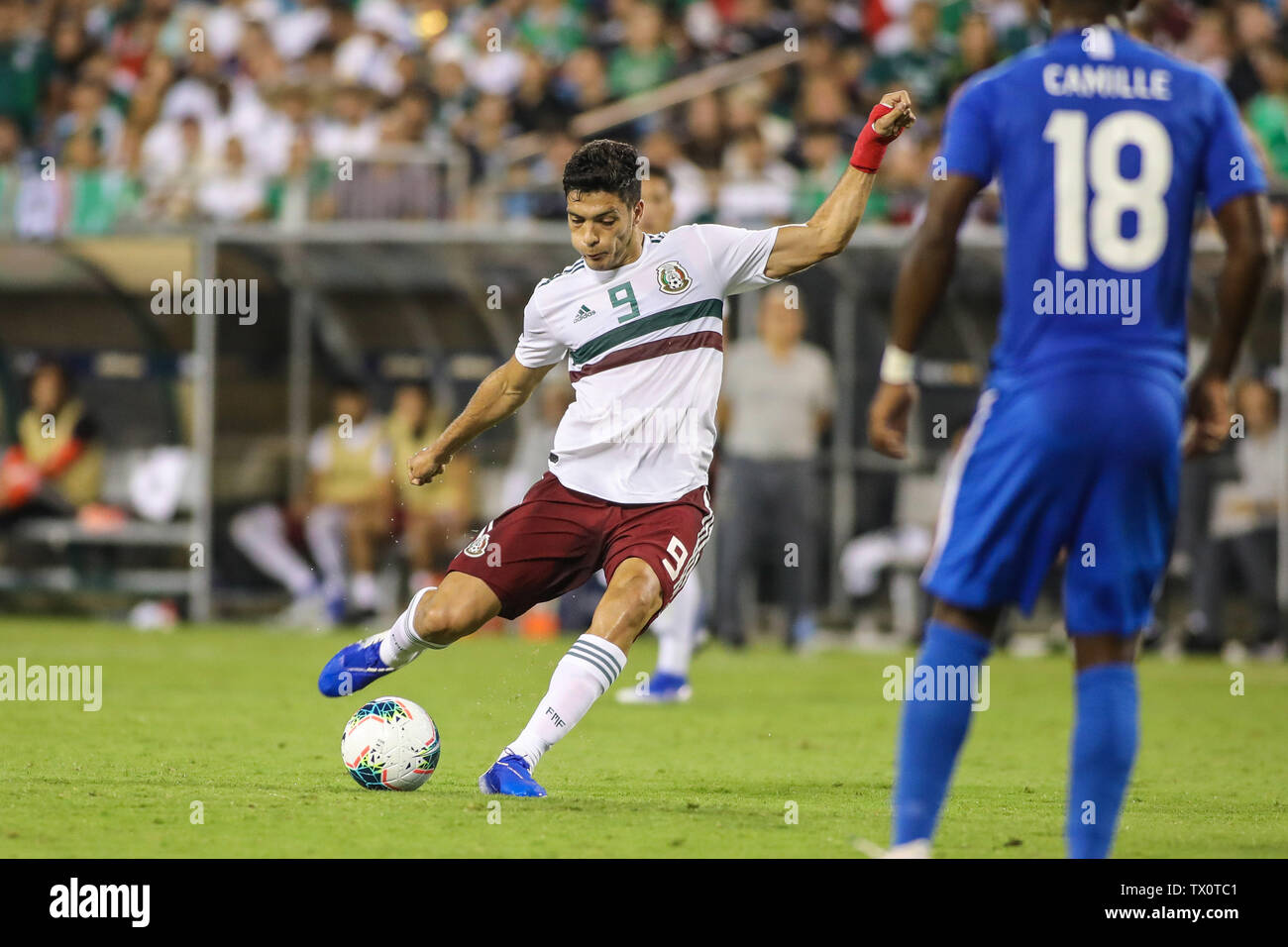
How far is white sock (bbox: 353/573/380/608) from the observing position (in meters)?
15.8

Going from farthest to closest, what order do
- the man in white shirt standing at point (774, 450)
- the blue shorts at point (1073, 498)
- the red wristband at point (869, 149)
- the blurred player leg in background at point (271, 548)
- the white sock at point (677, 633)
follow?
1. the blurred player leg in background at point (271, 548)
2. the man in white shirt standing at point (774, 450)
3. the white sock at point (677, 633)
4. the red wristband at point (869, 149)
5. the blue shorts at point (1073, 498)

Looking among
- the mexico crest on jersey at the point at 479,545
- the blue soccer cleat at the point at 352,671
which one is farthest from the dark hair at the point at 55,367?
the mexico crest on jersey at the point at 479,545

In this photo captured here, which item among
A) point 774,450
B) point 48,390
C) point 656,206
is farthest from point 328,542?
point 656,206

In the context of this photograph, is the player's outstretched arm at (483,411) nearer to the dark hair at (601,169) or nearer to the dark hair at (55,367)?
the dark hair at (601,169)

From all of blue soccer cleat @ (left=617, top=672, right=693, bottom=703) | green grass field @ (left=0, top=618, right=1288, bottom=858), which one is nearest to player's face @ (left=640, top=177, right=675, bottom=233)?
green grass field @ (left=0, top=618, right=1288, bottom=858)

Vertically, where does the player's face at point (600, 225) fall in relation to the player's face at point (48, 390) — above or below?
below

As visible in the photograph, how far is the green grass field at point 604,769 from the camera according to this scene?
5.62m

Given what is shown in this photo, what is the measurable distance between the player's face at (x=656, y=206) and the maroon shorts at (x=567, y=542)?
7.33 ft

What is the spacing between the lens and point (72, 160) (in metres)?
17.0

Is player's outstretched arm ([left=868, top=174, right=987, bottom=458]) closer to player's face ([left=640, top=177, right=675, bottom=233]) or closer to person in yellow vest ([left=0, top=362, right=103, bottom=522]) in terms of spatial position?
player's face ([left=640, top=177, right=675, bottom=233])
